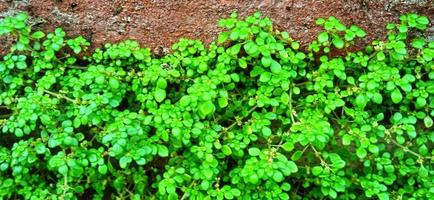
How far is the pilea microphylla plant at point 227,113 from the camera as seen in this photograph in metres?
2.33

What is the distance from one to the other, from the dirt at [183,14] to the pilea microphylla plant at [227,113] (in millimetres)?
72

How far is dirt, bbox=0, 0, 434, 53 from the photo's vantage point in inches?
101

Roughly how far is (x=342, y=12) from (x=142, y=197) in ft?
4.56

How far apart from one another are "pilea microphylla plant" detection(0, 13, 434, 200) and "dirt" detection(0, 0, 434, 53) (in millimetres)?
72

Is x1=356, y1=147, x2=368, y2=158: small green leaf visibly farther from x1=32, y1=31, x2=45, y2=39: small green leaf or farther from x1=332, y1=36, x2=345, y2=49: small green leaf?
x1=32, y1=31, x2=45, y2=39: small green leaf

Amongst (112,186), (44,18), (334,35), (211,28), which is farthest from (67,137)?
(334,35)

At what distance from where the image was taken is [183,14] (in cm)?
262

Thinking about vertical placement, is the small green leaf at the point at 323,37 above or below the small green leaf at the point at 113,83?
above

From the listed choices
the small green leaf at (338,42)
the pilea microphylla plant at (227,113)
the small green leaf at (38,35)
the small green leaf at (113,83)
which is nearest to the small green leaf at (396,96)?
the pilea microphylla plant at (227,113)

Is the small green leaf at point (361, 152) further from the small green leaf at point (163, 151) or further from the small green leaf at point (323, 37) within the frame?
the small green leaf at point (163, 151)

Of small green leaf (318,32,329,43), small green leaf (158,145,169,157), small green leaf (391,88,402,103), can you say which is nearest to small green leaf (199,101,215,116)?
small green leaf (158,145,169,157)

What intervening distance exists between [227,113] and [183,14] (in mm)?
557

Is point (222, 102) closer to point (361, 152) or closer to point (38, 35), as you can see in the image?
point (361, 152)

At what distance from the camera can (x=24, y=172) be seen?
2.44 metres
